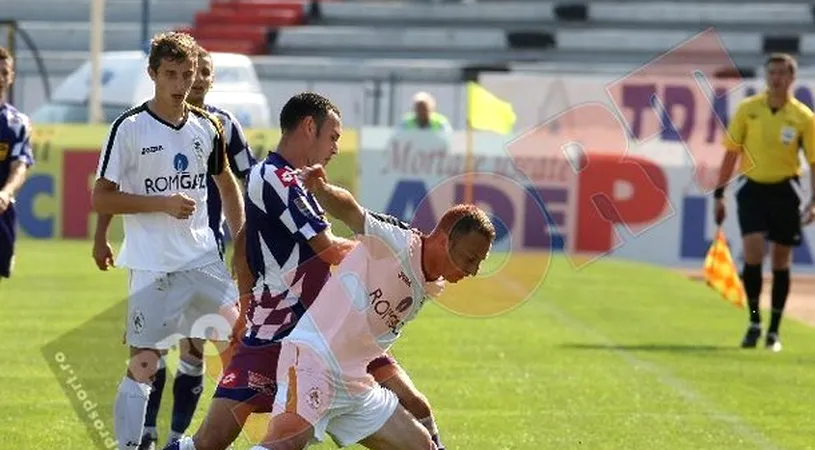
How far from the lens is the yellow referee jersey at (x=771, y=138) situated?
14836 mm

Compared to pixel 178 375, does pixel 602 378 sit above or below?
below

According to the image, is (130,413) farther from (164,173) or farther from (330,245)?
(330,245)

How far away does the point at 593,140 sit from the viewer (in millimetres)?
27984

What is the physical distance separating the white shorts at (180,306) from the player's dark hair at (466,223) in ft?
6.85

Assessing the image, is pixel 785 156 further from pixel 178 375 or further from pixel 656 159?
pixel 656 159

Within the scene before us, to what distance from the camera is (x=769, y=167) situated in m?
14.9

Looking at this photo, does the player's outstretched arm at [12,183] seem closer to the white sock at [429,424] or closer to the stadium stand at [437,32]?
the white sock at [429,424]

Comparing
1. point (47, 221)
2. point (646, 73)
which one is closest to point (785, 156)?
point (47, 221)

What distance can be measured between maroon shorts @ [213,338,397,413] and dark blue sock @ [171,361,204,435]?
1.74m

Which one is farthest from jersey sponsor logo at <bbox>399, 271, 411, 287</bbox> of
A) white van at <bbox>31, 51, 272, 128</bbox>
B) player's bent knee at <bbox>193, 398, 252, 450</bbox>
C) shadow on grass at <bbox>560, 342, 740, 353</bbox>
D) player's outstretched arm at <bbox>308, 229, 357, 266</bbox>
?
white van at <bbox>31, 51, 272, 128</bbox>

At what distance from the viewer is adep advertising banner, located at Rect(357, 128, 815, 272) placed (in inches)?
1007

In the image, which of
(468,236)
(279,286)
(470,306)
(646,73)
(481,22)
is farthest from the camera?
(481,22)

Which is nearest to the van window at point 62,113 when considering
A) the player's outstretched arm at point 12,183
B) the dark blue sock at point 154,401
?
the player's outstretched arm at point 12,183

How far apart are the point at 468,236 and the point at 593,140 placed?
21685mm
